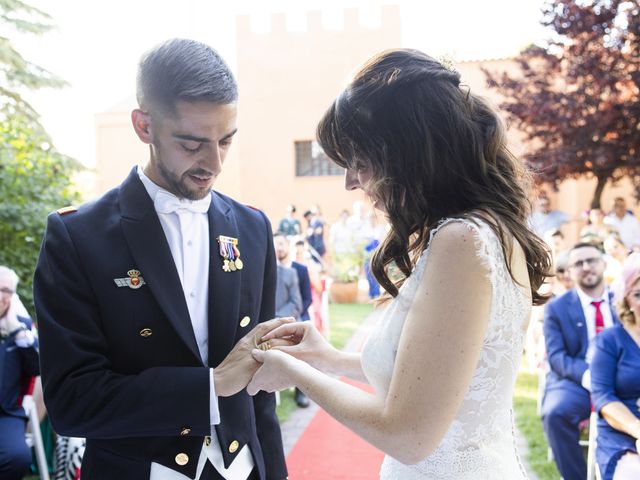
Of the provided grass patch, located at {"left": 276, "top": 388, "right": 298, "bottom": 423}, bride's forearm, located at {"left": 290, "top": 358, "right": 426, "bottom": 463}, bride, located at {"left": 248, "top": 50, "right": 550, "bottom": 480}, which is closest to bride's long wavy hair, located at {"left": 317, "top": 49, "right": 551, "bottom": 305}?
bride, located at {"left": 248, "top": 50, "right": 550, "bottom": 480}

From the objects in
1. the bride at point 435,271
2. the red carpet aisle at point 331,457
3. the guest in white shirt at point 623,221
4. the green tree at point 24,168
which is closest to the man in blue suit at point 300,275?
the red carpet aisle at point 331,457

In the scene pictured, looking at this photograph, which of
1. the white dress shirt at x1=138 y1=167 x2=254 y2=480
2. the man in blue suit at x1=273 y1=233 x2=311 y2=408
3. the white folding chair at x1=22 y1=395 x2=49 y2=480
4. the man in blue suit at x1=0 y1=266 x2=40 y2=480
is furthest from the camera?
the man in blue suit at x1=273 y1=233 x2=311 y2=408

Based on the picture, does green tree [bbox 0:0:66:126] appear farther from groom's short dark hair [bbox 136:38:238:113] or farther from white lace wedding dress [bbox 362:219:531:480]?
white lace wedding dress [bbox 362:219:531:480]

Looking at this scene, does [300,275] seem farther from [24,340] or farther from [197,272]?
[197,272]

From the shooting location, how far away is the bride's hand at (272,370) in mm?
1669

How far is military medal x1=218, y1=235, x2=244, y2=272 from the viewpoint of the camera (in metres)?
1.95

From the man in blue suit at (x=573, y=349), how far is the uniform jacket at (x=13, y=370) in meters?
3.64

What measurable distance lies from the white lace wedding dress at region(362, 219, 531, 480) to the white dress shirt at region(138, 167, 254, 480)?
0.49 m

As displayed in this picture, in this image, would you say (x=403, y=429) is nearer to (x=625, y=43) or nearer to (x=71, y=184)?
(x=71, y=184)

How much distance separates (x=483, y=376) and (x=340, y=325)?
9.47 m

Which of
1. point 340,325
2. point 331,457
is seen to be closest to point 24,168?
point 331,457

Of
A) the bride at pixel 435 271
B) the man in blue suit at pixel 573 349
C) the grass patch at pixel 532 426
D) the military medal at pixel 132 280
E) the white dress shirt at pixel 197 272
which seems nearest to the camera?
the bride at pixel 435 271

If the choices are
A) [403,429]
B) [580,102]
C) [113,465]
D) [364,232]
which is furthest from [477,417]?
[364,232]

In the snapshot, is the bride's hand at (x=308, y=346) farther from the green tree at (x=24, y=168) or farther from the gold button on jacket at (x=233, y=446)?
the green tree at (x=24, y=168)
